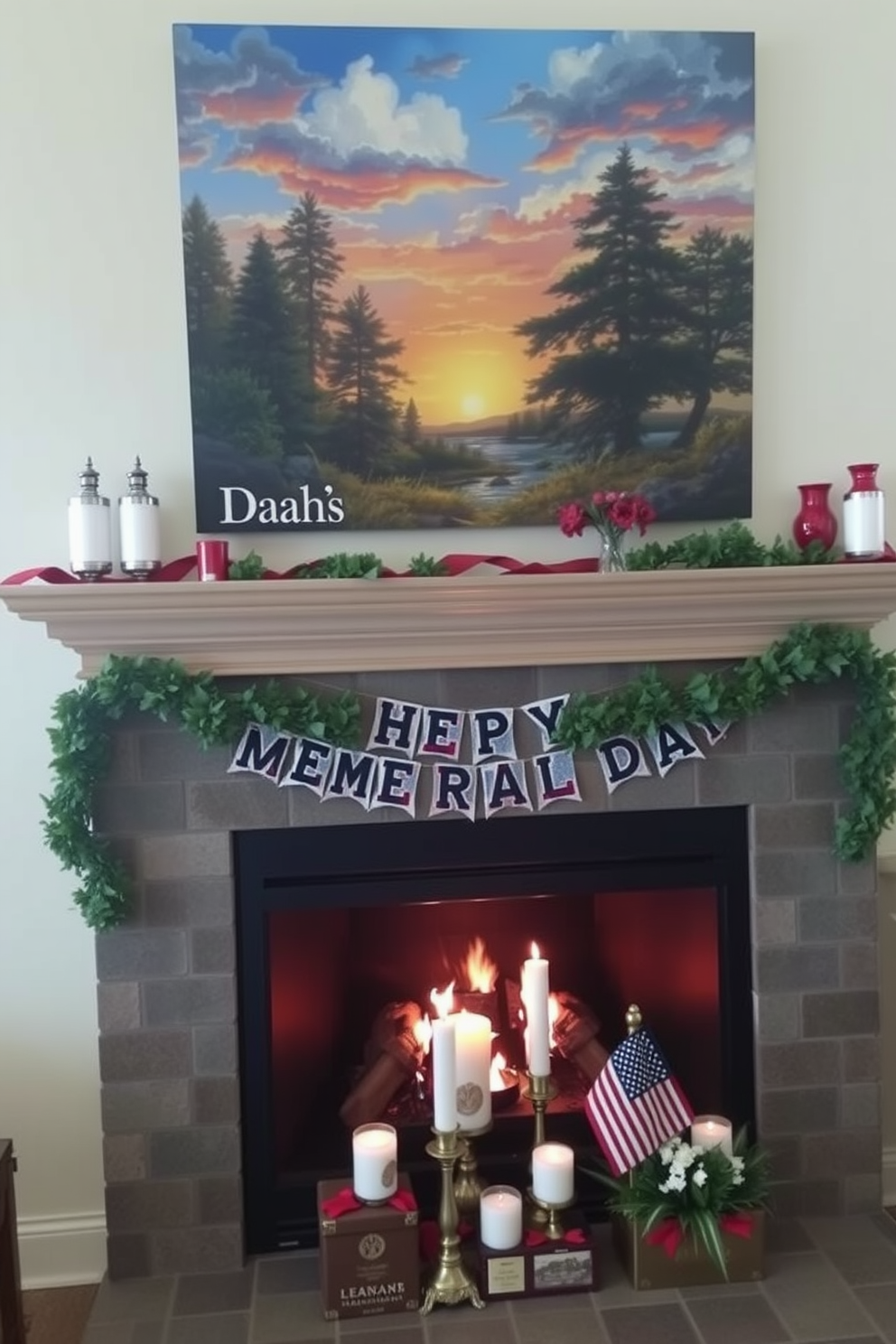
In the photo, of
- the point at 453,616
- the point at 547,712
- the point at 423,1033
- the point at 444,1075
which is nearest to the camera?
the point at 444,1075

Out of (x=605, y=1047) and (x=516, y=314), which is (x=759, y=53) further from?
(x=605, y=1047)

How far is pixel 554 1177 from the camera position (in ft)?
7.07

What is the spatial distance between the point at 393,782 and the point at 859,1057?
1098mm

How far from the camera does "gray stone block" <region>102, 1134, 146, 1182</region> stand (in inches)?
87.4

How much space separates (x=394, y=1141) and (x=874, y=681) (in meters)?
1.24

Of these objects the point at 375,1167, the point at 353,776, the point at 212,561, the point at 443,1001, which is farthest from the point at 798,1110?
the point at 212,561

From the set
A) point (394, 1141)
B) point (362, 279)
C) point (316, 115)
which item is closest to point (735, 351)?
point (362, 279)

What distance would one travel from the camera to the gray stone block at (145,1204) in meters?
2.22

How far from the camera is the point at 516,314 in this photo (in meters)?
2.28

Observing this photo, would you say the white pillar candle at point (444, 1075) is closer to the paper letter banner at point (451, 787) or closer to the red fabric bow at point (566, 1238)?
the red fabric bow at point (566, 1238)

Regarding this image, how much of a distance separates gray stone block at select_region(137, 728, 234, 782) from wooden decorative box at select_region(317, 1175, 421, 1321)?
32.5 inches

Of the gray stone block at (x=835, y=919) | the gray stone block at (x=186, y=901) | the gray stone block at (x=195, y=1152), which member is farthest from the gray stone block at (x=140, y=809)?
the gray stone block at (x=835, y=919)

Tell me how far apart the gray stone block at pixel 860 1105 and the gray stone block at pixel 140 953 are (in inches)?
52.9

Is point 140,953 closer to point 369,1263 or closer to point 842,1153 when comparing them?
point 369,1263
